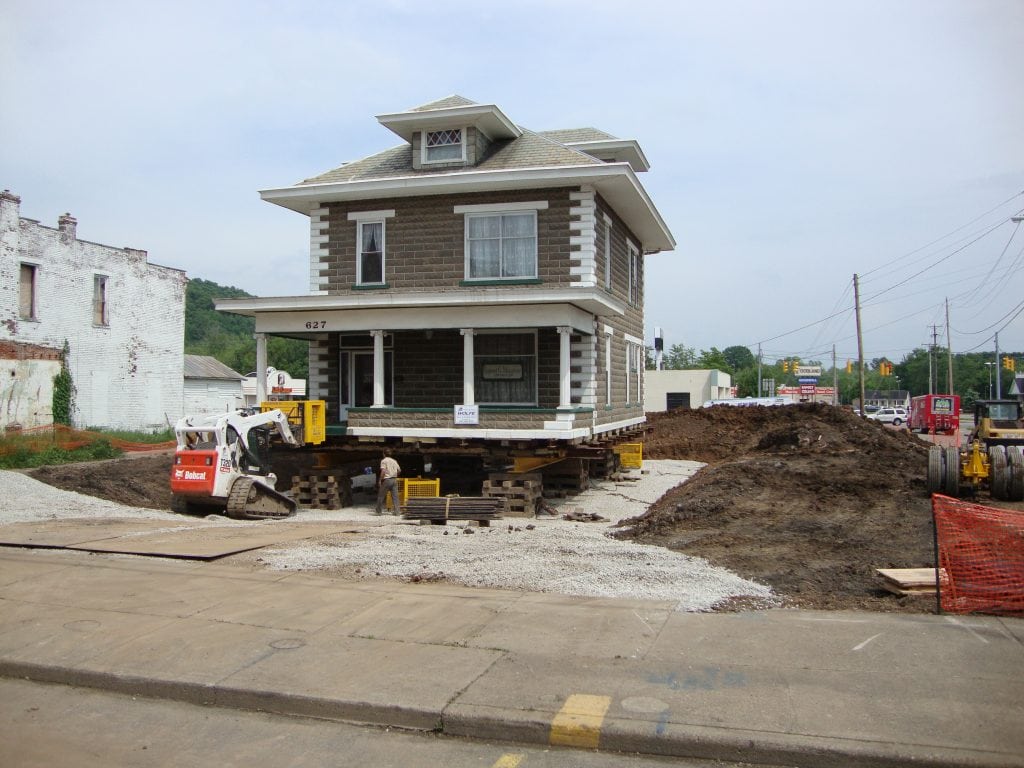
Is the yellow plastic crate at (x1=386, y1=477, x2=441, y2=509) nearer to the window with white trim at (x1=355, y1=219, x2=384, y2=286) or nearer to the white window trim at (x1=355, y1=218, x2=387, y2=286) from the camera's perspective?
the white window trim at (x1=355, y1=218, x2=387, y2=286)

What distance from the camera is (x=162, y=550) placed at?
12.2 m

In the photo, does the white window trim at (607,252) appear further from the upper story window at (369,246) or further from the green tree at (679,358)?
the green tree at (679,358)

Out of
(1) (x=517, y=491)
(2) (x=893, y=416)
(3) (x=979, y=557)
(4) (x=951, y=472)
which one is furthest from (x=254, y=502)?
(2) (x=893, y=416)

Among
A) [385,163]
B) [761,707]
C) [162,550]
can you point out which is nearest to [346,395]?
[385,163]

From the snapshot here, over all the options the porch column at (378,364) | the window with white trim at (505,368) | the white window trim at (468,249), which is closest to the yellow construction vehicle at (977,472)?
the window with white trim at (505,368)

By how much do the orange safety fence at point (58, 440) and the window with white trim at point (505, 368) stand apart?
1401 centimetres

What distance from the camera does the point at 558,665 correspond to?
7223mm

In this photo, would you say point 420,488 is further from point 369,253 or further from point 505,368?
point 369,253

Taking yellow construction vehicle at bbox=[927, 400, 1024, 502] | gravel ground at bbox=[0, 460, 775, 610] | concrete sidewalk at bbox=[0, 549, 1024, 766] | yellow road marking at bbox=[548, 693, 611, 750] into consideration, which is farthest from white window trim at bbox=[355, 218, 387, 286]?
yellow road marking at bbox=[548, 693, 611, 750]

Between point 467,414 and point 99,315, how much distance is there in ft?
81.8

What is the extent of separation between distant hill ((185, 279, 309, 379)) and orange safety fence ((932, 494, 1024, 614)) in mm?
84760

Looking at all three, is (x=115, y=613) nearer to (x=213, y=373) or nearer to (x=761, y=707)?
(x=761, y=707)

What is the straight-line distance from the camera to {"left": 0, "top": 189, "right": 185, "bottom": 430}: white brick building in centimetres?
3275

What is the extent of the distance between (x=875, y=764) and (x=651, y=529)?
9012 millimetres
